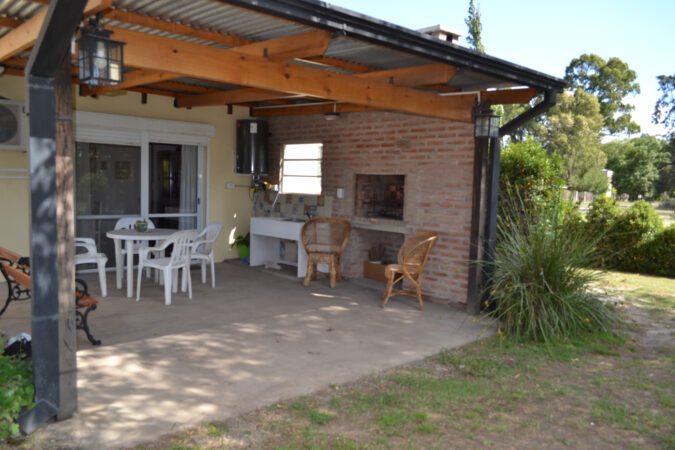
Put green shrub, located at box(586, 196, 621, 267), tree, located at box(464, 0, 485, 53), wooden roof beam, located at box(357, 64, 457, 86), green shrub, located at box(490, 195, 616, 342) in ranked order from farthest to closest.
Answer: tree, located at box(464, 0, 485, 53), green shrub, located at box(586, 196, 621, 267), green shrub, located at box(490, 195, 616, 342), wooden roof beam, located at box(357, 64, 457, 86)

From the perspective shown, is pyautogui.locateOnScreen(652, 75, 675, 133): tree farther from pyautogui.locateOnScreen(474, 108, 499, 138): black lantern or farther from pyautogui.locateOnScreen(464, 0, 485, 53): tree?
pyautogui.locateOnScreen(474, 108, 499, 138): black lantern

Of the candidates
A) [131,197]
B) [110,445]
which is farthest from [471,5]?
[110,445]

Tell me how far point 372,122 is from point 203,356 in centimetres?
406

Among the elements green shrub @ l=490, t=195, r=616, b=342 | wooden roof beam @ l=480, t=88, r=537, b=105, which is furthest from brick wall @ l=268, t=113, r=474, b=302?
green shrub @ l=490, t=195, r=616, b=342

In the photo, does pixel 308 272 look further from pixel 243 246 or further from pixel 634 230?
pixel 634 230

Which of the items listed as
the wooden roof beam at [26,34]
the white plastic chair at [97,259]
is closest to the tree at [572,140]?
the white plastic chair at [97,259]

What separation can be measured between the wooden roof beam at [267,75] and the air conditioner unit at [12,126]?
365 cm

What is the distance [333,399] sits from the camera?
3.43 meters

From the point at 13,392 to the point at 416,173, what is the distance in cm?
481

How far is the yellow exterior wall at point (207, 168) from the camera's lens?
6418 millimetres

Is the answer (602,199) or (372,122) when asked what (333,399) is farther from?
(602,199)

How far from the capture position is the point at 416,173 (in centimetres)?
645

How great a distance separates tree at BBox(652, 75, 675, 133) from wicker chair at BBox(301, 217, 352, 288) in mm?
19694

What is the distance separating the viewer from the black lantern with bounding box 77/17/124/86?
293 centimetres
